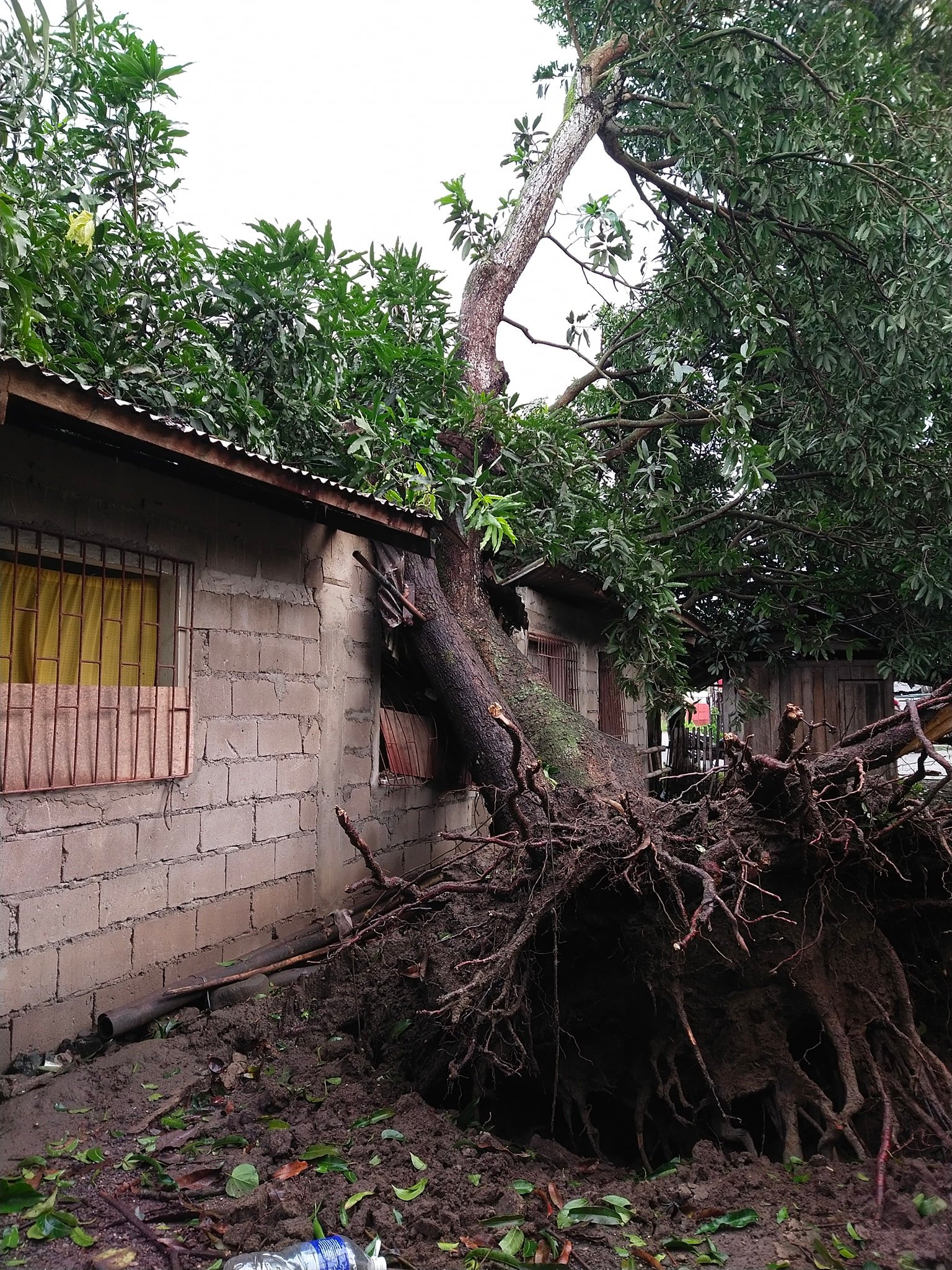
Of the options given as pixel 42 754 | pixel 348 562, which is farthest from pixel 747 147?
pixel 42 754

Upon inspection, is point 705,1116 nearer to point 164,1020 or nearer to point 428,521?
point 164,1020

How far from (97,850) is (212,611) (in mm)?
1447

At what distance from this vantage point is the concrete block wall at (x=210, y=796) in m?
4.02

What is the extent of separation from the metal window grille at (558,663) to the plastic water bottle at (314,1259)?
646cm

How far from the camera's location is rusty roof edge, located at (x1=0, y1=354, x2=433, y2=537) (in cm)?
324

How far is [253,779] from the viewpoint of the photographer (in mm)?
5434

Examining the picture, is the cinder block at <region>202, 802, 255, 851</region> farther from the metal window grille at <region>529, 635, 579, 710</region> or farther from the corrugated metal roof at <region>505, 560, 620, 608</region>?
the metal window grille at <region>529, 635, 579, 710</region>

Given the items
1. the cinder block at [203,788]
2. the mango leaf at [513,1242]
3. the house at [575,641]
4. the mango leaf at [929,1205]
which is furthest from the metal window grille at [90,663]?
the house at [575,641]

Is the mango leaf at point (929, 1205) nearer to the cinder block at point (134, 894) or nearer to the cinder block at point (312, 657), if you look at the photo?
the cinder block at point (134, 894)

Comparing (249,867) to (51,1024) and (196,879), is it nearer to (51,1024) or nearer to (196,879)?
(196,879)

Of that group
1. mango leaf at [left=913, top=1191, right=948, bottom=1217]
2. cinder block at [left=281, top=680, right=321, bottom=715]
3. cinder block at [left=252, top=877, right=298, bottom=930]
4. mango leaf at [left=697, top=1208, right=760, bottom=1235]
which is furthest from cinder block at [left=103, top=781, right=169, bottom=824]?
mango leaf at [left=913, top=1191, right=948, bottom=1217]

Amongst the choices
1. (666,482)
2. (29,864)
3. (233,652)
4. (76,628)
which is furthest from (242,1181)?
(666,482)

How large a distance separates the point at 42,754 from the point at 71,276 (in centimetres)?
295

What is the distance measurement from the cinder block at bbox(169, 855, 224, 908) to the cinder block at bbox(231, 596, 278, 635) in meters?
1.32
